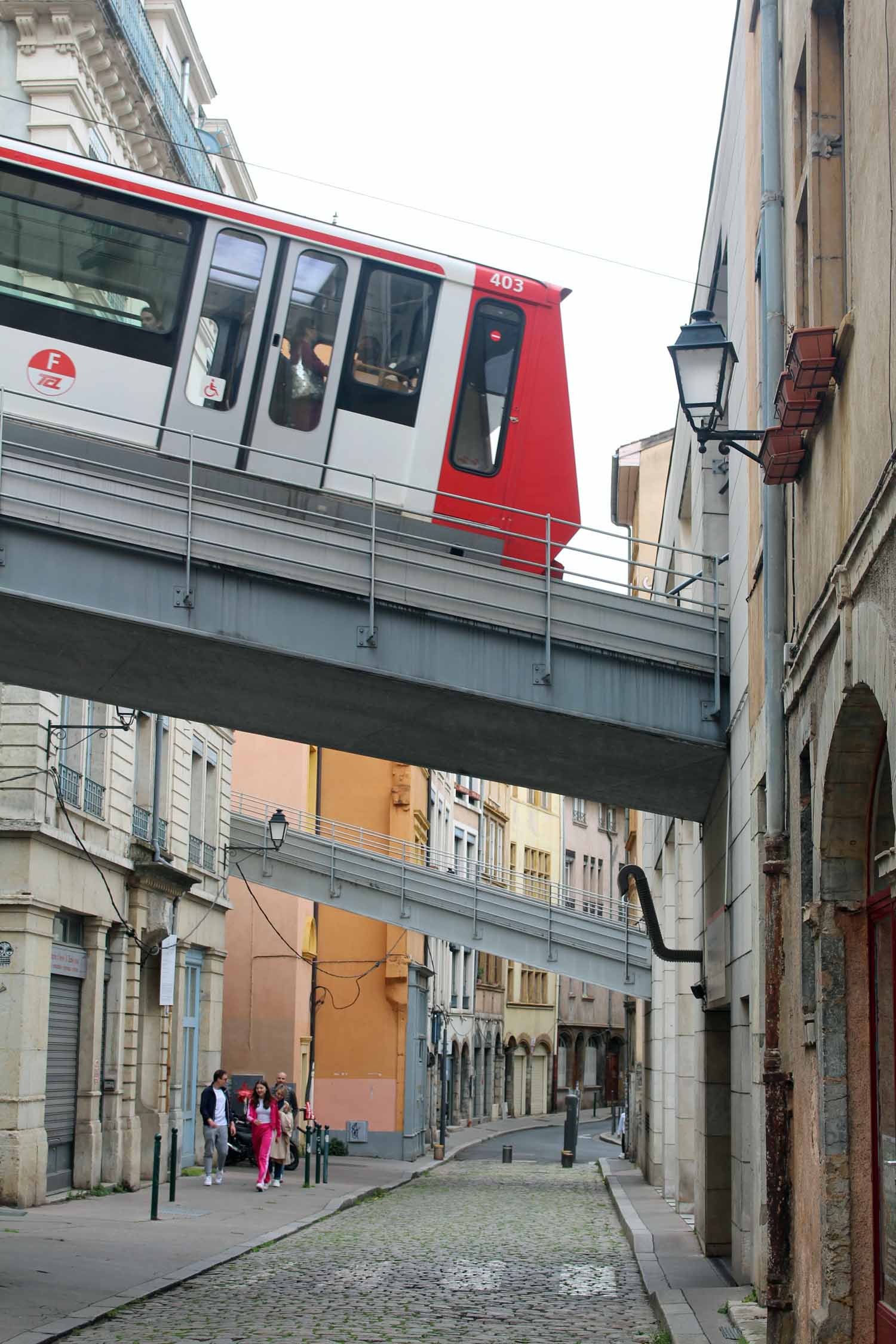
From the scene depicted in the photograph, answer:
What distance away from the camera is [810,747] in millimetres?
9133

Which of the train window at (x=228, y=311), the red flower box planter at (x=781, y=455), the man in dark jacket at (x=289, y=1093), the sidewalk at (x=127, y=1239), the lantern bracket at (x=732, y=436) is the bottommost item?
the sidewalk at (x=127, y=1239)

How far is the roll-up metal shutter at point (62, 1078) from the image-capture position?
68.3ft

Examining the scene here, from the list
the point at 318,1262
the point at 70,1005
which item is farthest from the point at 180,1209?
the point at 318,1262

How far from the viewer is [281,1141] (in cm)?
2470

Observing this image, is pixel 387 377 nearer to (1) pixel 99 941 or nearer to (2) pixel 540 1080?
(1) pixel 99 941

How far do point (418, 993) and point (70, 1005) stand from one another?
17.6 meters

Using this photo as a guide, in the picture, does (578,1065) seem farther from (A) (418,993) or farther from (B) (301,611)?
(B) (301,611)

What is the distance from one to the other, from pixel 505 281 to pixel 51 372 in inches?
168

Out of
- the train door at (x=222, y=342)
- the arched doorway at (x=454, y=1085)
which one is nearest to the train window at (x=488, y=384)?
the train door at (x=222, y=342)

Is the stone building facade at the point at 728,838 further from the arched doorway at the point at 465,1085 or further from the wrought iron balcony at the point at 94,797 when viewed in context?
the arched doorway at the point at 465,1085

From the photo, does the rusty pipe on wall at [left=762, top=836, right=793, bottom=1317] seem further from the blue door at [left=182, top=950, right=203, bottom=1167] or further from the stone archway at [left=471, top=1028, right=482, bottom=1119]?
the stone archway at [left=471, top=1028, right=482, bottom=1119]

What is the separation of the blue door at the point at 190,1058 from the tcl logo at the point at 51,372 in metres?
15.8

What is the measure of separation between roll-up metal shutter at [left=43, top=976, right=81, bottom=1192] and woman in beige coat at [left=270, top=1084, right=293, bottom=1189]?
11.2 ft

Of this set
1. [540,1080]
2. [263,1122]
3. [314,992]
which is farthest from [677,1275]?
[540,1080]
